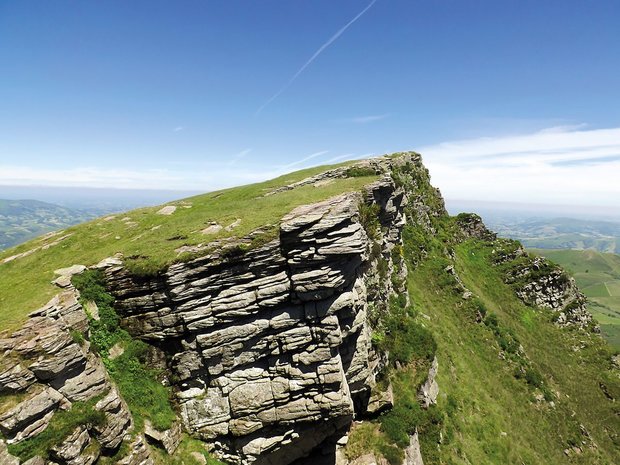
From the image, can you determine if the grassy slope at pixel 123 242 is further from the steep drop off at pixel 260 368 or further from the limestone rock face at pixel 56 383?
the limestone rock face at pixel 56 383

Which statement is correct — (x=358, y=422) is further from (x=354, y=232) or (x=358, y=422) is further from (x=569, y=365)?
(x=569, y=365)

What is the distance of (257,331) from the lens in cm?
2391

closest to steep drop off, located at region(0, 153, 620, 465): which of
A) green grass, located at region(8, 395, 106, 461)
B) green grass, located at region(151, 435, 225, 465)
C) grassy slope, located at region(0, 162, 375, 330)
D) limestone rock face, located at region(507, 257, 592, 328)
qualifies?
green grass, located at region(8, 395, 106, 461)

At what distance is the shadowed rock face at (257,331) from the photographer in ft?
76.6

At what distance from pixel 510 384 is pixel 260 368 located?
36.6 metres

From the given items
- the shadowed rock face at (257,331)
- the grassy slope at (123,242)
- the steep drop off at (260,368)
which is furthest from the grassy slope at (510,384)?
the grassy slope at (123,242)

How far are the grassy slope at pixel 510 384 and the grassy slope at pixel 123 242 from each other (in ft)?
82.6

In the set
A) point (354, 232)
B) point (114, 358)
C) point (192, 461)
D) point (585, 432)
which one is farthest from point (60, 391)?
point (585, 432)

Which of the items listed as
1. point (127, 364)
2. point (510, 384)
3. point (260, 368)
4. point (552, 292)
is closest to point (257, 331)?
point (260, 368)

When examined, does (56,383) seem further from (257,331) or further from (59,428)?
(257,331)

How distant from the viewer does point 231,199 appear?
4459cm

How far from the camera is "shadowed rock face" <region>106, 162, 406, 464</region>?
23359mm

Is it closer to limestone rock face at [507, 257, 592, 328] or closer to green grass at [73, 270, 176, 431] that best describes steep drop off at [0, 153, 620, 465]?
green grass at [73, 270, 176, 431]

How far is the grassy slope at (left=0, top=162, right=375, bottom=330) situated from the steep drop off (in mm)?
739
